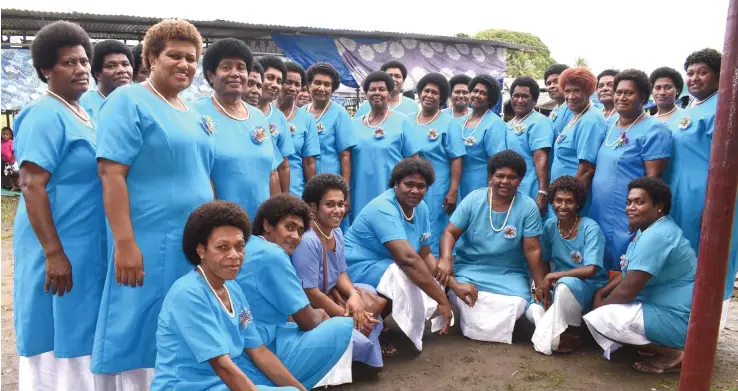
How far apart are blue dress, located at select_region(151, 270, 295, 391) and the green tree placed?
33.7 m

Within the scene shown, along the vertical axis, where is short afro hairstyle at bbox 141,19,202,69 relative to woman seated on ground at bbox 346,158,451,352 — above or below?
above

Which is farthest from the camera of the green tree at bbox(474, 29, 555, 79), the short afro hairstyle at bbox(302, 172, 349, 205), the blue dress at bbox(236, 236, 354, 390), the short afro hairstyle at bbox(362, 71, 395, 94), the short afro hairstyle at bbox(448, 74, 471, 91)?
the green tree at bbox(474, 29, 555, 79)

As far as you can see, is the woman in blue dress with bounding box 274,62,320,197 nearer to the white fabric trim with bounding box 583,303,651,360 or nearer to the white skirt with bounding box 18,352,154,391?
the white skirt with bounding box 18,352,154,391

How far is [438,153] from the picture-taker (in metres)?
5.62

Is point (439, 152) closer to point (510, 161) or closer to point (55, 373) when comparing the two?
point (510, 161)

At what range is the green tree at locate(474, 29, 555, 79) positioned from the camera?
39.8 m

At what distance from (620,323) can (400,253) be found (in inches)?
59.0

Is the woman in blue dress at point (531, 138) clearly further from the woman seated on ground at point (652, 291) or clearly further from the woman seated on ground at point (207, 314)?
the woman seated on ground at point (207, 314)

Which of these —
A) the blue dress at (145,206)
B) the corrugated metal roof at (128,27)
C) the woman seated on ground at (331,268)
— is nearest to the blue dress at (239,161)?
the woman seated on ground at (331,268)

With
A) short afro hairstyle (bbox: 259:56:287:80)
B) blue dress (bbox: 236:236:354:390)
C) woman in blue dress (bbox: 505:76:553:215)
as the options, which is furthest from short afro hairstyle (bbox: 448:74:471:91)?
blue dress (bbox: 236:236:354:390)

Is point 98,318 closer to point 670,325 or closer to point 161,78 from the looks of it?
point 161,78

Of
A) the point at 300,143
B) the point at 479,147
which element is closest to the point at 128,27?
the point at 300,143

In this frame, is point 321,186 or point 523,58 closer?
point 321,186

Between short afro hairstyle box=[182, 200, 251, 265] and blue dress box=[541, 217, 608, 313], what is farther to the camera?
blue dress box=[541, 217, 608, 313]
